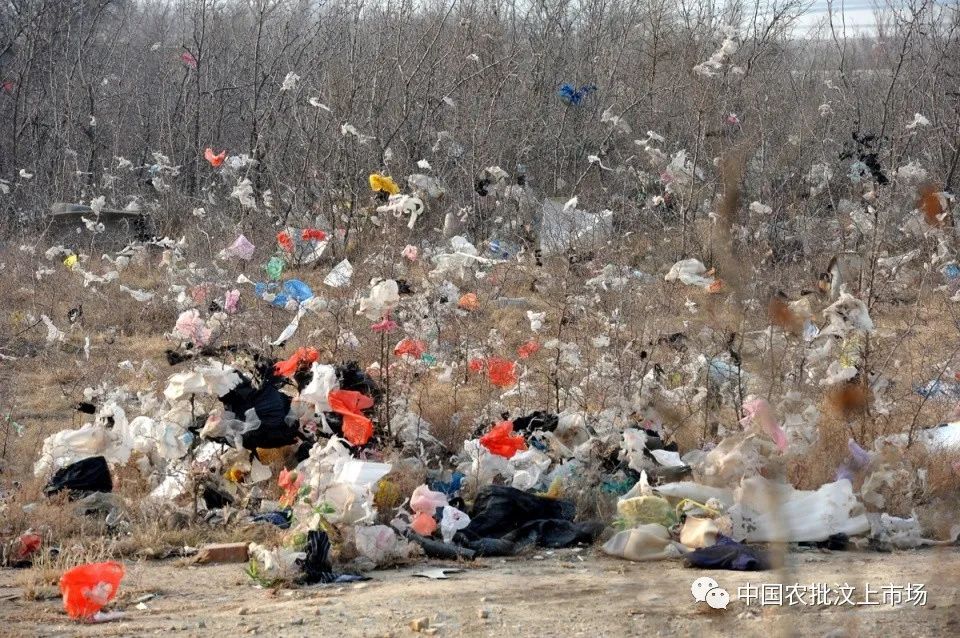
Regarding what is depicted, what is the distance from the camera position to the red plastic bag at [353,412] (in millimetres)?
4129

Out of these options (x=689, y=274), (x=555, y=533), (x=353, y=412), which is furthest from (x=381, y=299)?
(x=689, y=274)

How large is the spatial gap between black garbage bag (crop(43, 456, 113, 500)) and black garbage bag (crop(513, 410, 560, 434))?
155 cm

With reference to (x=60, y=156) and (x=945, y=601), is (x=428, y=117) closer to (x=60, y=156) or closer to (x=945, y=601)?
(x=60, y=156)

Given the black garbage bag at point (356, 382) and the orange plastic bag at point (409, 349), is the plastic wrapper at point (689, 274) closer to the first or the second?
the orange plastic bag at point (409, 349)

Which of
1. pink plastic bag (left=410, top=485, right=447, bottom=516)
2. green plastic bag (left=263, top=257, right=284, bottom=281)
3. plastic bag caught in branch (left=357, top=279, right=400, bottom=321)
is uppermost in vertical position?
green plastic bag (left=263, top=257, right=284, bottom=281)

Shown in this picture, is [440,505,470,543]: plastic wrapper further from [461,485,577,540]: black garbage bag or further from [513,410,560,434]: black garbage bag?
[513,410,560,434]: black garbage bag

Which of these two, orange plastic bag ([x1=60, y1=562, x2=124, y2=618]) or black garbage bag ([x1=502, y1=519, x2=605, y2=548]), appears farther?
black garbage bag ([x1=502, y1=519, x2=605, y2=548])

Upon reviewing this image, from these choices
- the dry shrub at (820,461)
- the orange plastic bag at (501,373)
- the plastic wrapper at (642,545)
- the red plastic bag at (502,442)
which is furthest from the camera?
the orange plastic bag at (501,373)

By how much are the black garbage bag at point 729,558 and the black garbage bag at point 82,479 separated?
2073 millimetres

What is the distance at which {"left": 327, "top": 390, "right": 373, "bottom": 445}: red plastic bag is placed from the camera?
4.13 meters

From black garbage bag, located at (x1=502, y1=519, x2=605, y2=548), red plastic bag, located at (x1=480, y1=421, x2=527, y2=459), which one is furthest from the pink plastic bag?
red plastic bag, located at (x1=480, y1=421, x2=527, y2=459)

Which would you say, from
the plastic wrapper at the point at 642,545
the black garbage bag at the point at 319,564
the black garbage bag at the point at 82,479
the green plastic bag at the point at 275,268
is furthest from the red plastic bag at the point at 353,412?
the green plastic bag at the point at 275,268

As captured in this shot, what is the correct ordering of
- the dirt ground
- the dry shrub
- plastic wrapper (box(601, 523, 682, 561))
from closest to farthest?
the dirt ground → plastic wrapper (box(601, 523, 682, 561)) → the dry shrub

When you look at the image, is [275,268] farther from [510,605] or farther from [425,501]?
[510,605]
